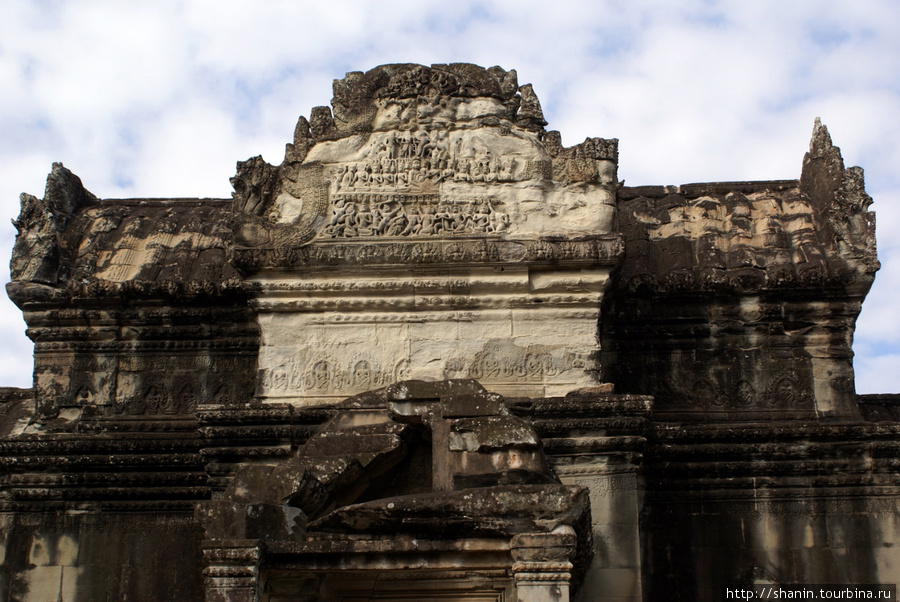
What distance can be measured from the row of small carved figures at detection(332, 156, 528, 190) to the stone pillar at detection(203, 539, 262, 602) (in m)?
3.85

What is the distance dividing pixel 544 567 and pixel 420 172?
13.8 ft

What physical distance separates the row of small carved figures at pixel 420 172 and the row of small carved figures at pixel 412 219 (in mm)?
228

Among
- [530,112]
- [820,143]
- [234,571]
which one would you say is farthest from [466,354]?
[820,143]

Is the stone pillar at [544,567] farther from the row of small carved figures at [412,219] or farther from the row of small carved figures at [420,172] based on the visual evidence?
the row of small carved figures at [420,172]

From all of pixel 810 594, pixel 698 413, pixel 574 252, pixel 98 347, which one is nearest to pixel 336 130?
pixel 574 252

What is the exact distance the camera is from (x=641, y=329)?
31.3ft

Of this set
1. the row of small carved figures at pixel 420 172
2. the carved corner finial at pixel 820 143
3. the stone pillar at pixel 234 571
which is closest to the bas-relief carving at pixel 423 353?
the row of small carved figures at pixel 420 172

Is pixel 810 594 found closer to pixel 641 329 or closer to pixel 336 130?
pixel 641 329

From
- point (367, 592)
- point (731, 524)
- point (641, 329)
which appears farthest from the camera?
point (641, 329)

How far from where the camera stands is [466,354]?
28.0 ft

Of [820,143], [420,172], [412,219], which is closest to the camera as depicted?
[412,219]

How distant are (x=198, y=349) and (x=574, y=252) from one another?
13.0 ft

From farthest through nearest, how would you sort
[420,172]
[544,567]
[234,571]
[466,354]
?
[420,172], [466,354], [234,571], [544,567]

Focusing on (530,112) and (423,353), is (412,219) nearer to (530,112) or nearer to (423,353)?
(423,353)
